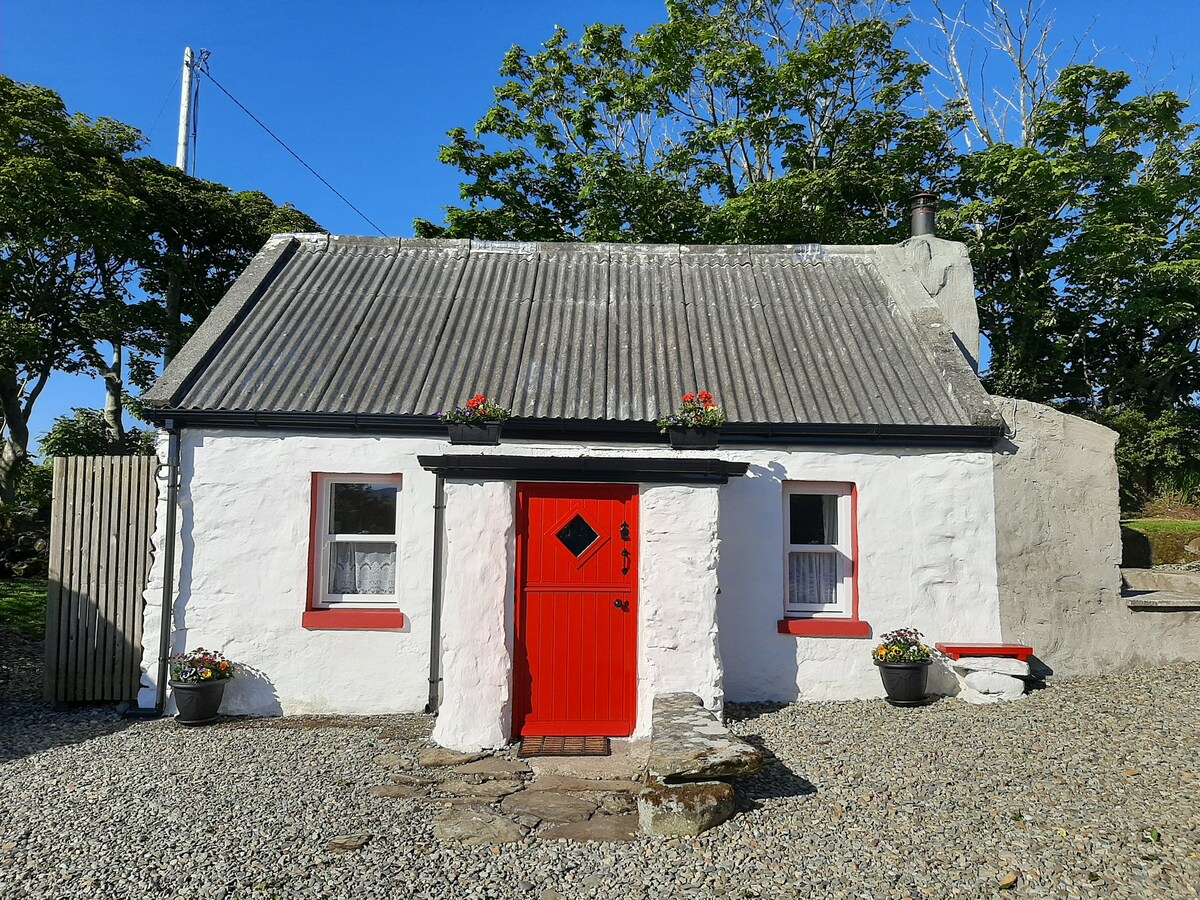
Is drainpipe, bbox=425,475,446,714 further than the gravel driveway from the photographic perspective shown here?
Yes

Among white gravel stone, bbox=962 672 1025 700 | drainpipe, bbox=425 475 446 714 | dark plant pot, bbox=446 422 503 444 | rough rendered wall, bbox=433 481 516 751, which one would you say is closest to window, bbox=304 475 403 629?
drainpipe, bbox=425 475 446 714

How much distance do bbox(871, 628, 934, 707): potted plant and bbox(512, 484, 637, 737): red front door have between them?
2857mm

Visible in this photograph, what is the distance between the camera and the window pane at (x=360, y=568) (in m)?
8.62

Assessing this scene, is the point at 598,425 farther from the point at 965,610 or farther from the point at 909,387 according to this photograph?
the point at 965,610

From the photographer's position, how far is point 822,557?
8.80 metres

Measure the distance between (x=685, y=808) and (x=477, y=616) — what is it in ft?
9.07

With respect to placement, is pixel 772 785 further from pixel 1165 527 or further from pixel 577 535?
pixel 1165 527

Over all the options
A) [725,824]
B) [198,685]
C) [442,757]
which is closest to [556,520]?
[442,757]

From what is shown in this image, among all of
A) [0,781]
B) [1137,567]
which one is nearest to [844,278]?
[1137,567]

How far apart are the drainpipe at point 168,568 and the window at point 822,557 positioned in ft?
22.5

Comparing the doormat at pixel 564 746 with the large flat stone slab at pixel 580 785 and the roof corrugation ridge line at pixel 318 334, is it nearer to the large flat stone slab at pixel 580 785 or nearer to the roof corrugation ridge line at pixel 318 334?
the large flat stone slab at pixel 580 785

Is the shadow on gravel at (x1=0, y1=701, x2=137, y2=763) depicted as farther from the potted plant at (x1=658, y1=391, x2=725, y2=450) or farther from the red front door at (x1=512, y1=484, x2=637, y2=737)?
the potted plant at (x1=658, y1=391, x2=725, y2=450)

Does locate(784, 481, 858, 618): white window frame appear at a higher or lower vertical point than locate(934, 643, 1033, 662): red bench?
higher

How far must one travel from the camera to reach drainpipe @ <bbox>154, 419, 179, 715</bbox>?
8078 mm
